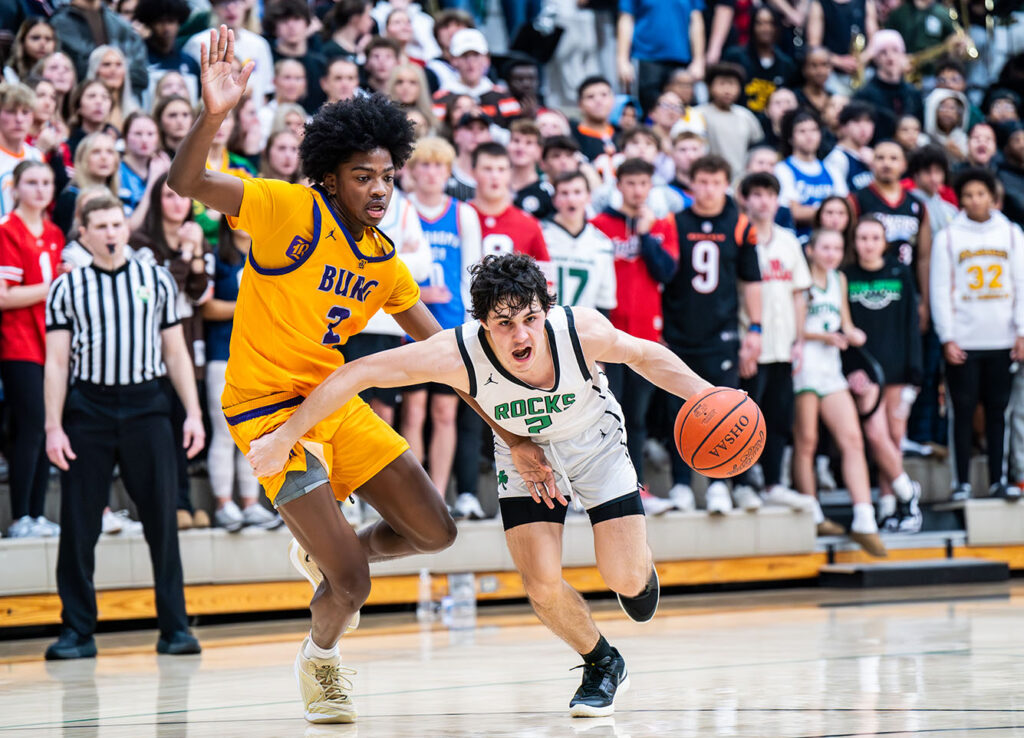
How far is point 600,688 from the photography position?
16.1ft

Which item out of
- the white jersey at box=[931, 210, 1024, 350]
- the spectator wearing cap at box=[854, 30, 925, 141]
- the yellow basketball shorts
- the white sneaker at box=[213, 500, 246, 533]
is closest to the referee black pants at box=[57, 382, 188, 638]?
the white sneaker at box=[213, 500, 246, 533]

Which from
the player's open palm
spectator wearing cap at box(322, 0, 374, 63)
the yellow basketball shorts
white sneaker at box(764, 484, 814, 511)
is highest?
spectator wearing cap at box(322, 0, 374, 63)

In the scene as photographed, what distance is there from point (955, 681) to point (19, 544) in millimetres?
4986

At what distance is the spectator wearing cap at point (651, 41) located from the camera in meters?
12.6

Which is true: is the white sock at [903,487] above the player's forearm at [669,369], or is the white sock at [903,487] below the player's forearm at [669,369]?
below

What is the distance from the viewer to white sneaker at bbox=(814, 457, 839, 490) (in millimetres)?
10633

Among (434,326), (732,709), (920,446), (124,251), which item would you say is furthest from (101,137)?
(920,446)

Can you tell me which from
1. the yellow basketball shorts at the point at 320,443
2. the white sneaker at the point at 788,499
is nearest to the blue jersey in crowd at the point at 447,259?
the white sneaker at the point at 788,499

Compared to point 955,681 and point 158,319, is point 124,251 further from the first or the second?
point 955,681

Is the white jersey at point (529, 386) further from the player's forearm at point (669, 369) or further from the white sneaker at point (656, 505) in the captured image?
the white sneaker at point (656, 505)

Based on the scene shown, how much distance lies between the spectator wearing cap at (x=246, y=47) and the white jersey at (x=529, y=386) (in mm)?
5662

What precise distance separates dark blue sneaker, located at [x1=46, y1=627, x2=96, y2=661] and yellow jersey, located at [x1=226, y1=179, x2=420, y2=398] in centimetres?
258

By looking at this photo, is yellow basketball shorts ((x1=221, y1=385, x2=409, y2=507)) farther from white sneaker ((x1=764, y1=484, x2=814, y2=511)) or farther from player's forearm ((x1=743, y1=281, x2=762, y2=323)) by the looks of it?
white sneaker ((x1=764, y1=484, x2=814, y2=511))

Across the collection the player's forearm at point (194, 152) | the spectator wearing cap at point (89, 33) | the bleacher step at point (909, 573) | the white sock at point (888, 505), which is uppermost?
the spectator wearing cap at point (89, 33)
